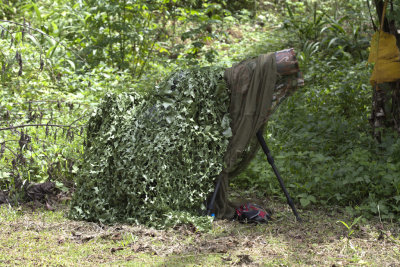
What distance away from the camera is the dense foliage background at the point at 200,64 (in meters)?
4.30

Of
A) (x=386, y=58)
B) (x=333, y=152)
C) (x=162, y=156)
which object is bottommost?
(x=333, y=152)

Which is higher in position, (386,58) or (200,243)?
(386,58)

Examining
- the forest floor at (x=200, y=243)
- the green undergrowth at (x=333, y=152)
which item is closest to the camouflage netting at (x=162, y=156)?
the forest floor at (x=200, y=243)

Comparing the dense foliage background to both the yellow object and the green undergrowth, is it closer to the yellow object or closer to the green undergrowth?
the green undergrowth

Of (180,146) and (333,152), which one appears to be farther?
(333,152)

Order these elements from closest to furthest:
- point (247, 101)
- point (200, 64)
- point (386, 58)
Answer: point (247, 101) → point (386, 58) → point (200, 64)

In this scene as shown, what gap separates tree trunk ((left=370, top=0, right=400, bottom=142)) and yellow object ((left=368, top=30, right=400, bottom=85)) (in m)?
0.15

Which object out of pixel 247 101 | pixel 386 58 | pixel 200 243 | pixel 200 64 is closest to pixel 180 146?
pixel 247 101

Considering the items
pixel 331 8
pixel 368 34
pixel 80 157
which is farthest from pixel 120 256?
pixel 331 8

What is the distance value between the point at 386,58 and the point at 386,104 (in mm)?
595

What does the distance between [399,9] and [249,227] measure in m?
2.84

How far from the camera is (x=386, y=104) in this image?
196 inches

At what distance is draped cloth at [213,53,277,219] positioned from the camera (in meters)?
3.43

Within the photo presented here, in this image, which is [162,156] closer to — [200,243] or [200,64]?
[200,243]
